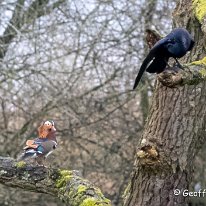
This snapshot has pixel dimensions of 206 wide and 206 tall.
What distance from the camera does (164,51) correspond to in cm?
201

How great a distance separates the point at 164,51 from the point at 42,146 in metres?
0.68

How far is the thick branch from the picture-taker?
244 centimetres

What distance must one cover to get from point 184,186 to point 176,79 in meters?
0.80

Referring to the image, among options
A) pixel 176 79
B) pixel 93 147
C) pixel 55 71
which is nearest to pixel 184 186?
pixel 176 79

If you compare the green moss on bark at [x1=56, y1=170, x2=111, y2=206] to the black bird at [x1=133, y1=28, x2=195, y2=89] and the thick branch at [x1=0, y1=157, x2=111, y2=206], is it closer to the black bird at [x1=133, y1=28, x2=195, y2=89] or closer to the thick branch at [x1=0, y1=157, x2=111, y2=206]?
the thick branch at [x1=0, y1=157, x2=111, y2=206]

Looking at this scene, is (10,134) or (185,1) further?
(10,134)

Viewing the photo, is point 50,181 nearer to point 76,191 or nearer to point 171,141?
point 76,191

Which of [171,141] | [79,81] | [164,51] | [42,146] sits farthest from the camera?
[79,81]

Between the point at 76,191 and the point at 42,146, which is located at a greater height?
the point at 42,146

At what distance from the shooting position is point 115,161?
20.2 feet

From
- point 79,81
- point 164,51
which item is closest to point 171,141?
point 164,51

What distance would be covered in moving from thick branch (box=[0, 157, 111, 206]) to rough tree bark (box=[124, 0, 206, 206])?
197 mm

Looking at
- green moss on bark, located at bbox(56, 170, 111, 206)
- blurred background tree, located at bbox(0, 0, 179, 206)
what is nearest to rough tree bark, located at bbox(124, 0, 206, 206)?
green moss on bark, located at bbox(56, 170, 111, 206)

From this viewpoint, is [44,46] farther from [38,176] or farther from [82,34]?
[38,176]
